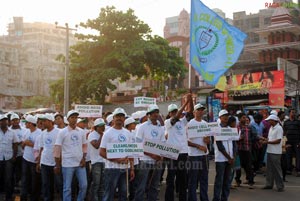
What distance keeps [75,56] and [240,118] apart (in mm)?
18838

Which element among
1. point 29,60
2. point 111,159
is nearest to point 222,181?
point 111,159

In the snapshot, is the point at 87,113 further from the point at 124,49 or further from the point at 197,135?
the point at 124,49

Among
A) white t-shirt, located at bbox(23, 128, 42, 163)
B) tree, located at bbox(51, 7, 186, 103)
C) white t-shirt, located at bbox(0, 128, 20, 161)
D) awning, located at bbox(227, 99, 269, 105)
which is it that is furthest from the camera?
tree, located at bbox(51, 7, 186, 103)

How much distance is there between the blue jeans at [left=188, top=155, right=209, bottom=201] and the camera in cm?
776

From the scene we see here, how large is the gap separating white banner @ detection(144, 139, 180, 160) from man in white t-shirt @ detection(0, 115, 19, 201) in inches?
130

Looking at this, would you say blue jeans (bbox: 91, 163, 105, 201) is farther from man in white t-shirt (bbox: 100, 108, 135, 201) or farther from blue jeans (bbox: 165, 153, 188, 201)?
blue jeans (bbox: 165, 153, 188, 201)

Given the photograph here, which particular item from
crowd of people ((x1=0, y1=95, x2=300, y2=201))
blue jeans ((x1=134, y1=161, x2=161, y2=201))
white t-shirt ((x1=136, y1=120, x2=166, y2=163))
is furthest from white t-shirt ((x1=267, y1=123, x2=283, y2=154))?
blue jeans ((x1=134, y1=161, x2=161, y2=201))

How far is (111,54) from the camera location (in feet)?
84.4

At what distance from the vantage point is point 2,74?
6938cm

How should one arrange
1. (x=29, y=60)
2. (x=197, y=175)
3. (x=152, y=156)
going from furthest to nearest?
(x=29, y=60)
(x=197, y=175)
(x=152, y=156)

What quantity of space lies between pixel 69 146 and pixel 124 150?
3.84 feet

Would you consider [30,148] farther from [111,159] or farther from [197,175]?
[197,175]

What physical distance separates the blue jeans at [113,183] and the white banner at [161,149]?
28.6 inches

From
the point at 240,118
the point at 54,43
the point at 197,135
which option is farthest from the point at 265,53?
the point at 54,43
